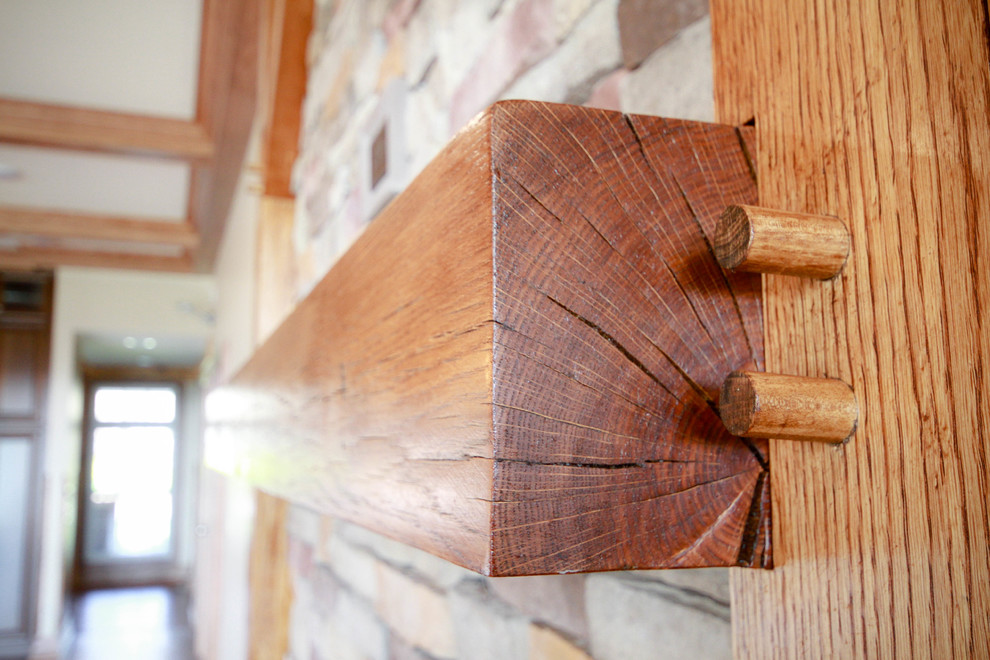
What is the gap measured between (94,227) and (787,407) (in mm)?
4899

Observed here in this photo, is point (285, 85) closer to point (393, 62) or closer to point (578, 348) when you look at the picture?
point (393, 62)

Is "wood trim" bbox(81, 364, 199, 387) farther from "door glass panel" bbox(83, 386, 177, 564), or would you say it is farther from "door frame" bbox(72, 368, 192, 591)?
"door glass panel" bbox(83, 386, 177, 564)

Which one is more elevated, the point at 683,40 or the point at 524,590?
the point at 683,40

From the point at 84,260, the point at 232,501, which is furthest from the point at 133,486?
the point at 232,501

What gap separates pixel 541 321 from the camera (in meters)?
0.30

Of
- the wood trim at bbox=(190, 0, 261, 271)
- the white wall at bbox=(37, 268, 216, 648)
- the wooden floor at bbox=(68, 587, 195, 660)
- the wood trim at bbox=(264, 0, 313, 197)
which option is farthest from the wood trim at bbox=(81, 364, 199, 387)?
the wood trim at bbox=(264, 0, 313, 197)

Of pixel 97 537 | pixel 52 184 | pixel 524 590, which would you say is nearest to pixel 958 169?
pixel 524 590

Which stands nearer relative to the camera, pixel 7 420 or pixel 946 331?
pixel 946 331

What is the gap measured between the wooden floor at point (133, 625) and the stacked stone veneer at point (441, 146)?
483 centimetres

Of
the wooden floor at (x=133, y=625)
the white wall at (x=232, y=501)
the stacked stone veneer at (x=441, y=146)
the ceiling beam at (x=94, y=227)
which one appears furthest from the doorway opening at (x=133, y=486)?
the stacked stone veneer at (x=441, y=146)

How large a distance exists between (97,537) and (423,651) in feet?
29.9

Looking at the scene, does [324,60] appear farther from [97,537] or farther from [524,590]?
[97,537]

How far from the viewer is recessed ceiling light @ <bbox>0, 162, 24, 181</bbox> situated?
11.9ft

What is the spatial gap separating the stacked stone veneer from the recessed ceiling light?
268cm
